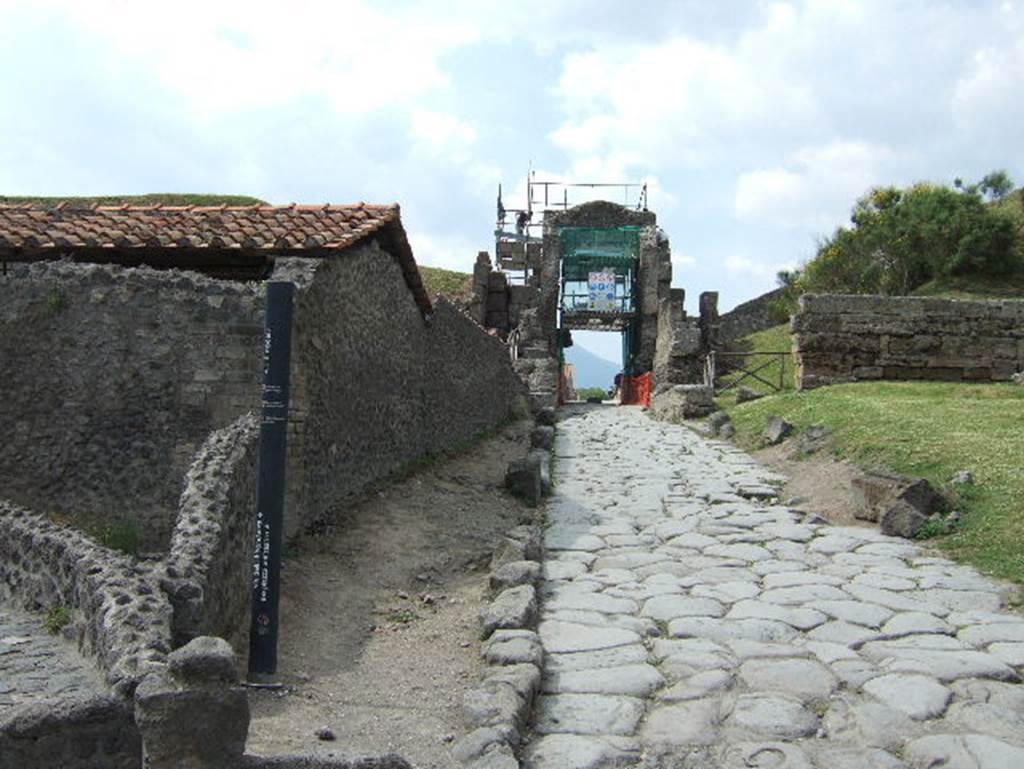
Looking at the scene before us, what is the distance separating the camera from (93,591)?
4.70 m

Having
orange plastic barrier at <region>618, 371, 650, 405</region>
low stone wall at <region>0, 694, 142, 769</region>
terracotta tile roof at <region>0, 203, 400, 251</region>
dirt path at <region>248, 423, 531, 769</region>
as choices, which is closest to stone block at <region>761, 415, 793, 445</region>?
dirt path at <region>248, 423, 531, 769</region>

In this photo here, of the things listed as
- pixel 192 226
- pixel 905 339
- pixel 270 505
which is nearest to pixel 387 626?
pixel 270 505

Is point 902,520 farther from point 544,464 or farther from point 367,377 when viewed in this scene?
point 544,464

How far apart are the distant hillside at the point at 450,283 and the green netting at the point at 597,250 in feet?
13.0

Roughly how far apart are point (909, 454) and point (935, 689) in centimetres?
559

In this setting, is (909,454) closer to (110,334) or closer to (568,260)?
(110,334)

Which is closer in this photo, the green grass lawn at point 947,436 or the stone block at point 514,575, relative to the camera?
the stone block at point 514,575

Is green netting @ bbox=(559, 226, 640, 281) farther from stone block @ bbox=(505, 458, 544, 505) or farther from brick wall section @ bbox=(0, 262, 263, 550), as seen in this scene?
brick wall section @ bbox=(0, 262, 263, 550)

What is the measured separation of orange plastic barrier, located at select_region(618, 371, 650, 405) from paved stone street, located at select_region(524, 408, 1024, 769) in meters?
21.8

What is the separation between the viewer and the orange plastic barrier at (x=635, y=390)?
104ft

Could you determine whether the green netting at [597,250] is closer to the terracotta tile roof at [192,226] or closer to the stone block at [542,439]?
the stone block at [542,439]

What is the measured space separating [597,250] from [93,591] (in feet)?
110

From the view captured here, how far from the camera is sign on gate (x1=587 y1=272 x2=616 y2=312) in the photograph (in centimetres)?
3566

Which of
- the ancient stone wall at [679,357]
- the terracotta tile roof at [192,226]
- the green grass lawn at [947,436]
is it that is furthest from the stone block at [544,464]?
the ancient stone wall at [679,357]
